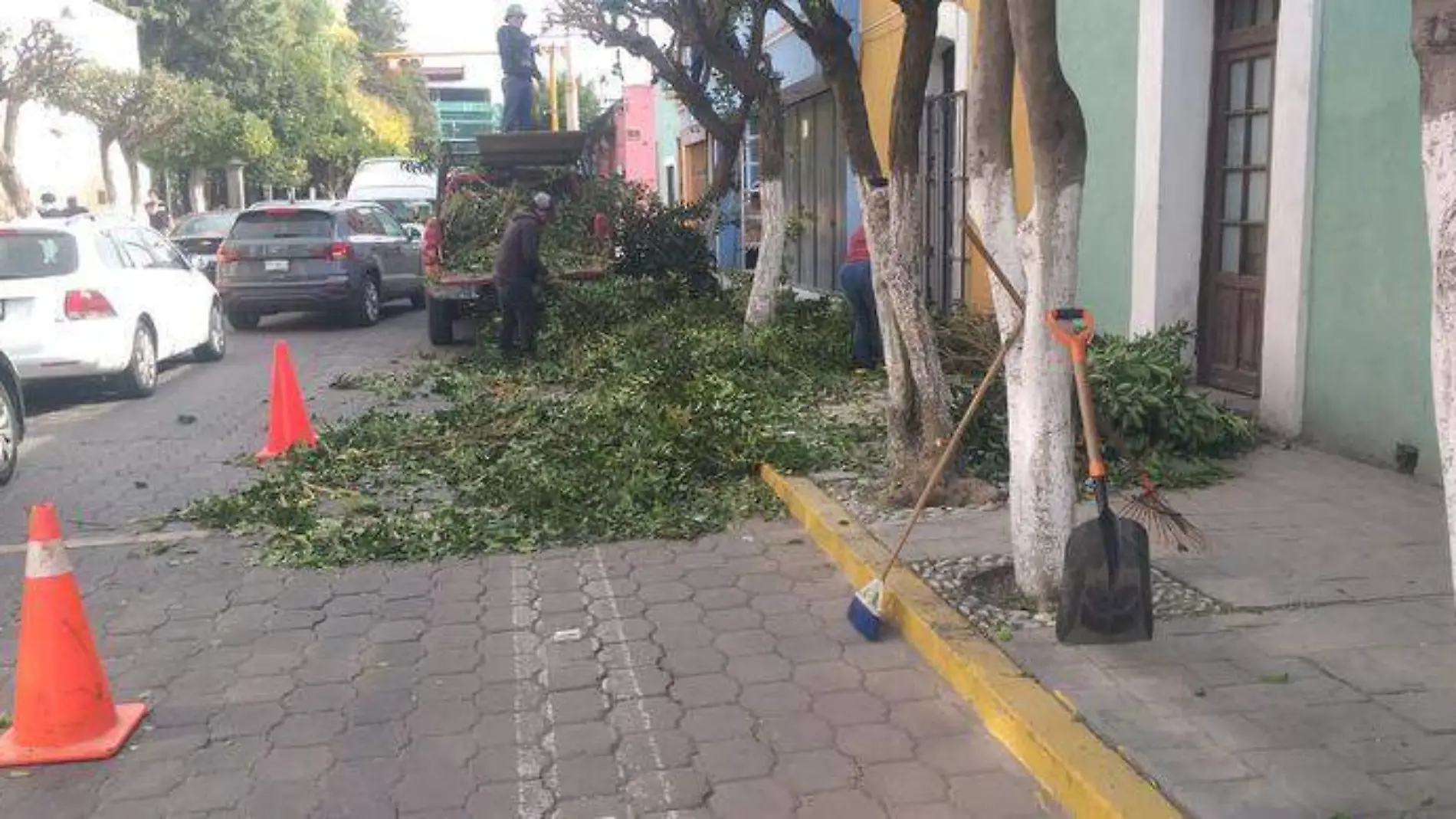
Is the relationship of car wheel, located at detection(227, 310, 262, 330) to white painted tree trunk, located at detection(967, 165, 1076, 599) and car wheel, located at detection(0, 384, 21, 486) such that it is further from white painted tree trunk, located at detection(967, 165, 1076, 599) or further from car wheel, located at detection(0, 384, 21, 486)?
white painted tree trunk, located at detection(967, 165, 1076, 599)

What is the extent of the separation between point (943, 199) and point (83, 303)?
7457 mm

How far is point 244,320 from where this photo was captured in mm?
16438

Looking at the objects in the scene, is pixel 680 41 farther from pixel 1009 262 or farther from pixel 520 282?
pixel 1009 262

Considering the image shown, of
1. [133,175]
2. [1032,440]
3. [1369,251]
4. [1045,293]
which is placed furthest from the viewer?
[133,175]

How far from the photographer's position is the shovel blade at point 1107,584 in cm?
408

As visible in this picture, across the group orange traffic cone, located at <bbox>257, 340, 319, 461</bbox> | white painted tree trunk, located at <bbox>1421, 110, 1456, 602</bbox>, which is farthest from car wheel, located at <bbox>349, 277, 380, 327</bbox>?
white painted tree trunk, located at <bbox>1421, 110, 1456, 602</bbox>

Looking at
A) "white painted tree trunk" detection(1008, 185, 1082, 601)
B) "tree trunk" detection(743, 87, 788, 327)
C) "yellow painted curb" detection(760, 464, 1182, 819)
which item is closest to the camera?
"yellow painted curb" detection(760, 464, 1182, 819)

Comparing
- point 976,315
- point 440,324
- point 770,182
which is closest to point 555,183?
point 440,324

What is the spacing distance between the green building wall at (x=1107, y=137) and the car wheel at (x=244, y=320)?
36.3 feet

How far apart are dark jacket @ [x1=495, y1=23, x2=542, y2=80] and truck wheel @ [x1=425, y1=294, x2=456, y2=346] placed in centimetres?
375

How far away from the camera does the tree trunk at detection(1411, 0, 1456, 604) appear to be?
2480 millimetres

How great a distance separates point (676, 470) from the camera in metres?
7.11

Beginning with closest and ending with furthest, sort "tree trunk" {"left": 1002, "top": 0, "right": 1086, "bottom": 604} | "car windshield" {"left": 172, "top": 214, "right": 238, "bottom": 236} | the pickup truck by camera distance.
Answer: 1. "tree trunk" {"left": 1002, "top": 0, "right": 1086, "bottom": 604}
2. the pickup truck
3. "car windshield" {"left": 172, "top": 214, "right": 238, "bottom": 236}

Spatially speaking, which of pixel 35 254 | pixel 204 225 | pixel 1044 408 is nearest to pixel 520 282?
pixel 35 254
